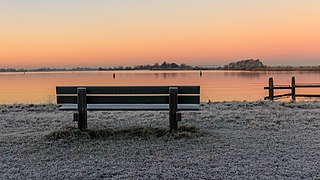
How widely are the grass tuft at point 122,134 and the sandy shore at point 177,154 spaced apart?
83 mm

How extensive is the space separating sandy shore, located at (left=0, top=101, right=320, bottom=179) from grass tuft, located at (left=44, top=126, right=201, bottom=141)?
0.08m

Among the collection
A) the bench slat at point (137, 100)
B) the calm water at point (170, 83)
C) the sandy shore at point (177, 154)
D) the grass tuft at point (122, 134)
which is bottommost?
the calm water at point (170, 83)

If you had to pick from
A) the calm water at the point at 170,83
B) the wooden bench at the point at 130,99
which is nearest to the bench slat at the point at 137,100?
the wooden bench at the point at 130,99

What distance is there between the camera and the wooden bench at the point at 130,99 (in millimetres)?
5996

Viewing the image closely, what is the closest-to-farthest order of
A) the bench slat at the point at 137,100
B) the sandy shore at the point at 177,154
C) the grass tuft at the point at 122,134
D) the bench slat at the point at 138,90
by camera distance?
the sandy shore at the point at 177,154, the grass tuft at the point at 122,134, the bench slat at the point at 138,90, the bench slat at the point at 137,100

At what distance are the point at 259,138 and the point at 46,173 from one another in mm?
3493

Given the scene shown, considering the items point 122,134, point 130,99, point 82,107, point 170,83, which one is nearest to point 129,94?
point 130,99

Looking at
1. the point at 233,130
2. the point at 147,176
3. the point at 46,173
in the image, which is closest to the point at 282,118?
the point at 233,130

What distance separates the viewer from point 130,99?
20.0 ft

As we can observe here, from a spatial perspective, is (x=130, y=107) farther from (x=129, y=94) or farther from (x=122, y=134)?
(x=122, y=134)

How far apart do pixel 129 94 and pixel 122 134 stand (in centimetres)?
71

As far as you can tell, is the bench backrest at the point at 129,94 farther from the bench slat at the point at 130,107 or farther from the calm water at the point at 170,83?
the calm water at the point at 170,83

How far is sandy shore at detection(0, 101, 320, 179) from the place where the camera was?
13.4 feet

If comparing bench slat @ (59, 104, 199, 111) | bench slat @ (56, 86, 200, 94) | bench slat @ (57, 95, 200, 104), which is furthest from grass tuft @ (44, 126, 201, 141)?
bench slat @ (56, 86, 200, 94)
